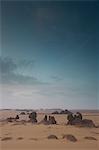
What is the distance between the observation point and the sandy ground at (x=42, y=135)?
12.3ft

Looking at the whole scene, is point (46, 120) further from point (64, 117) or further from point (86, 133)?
point (86, 133)

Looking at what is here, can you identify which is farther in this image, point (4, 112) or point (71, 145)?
point (4, 112)

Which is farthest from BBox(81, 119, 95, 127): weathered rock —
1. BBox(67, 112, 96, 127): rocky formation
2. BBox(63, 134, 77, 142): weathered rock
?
BBox(63, 134, 77, 142): weathered rock

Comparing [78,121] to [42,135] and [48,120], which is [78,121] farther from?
[42,135]

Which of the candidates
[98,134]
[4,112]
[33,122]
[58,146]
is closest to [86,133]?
[98,134]

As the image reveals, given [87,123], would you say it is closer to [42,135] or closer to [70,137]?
[70,137]

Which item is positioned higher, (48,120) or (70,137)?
(48,120)

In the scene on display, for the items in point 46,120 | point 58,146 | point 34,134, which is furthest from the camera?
point 46,120

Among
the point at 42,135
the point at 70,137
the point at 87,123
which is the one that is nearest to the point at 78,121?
the point at 87,123

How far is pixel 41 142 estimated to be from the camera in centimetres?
380

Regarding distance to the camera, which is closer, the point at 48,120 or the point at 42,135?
the point at 42,135

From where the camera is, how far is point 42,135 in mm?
3961

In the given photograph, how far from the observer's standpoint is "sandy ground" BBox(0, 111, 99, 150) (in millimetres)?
3740

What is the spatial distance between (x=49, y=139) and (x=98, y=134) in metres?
0.67
